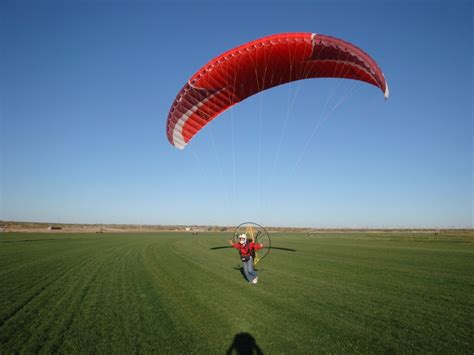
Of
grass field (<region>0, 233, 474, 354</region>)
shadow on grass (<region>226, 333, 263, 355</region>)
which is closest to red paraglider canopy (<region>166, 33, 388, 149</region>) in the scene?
grass field (<region>0, 233, 474, 354</region>)

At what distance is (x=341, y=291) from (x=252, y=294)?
2.93 metres

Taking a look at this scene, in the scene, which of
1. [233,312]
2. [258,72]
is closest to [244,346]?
[233,312]

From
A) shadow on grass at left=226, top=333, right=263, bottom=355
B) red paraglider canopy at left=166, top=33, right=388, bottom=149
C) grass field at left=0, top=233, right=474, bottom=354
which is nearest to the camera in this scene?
shadow on grass at left=226, top=333, right=263, bottom=355

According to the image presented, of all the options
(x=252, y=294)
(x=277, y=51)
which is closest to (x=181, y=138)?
(x=277, y=51)

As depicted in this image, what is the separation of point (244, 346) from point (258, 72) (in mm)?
12503

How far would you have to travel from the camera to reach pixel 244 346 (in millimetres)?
5492

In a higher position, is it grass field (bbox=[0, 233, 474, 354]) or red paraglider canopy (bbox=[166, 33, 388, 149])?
red paraglider canopy (bbox=[166, 33, 388, 149])

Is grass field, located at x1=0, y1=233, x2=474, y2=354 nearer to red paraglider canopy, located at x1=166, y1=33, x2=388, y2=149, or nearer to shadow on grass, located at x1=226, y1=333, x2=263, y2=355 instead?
shadow on grass, located at x1=226, y1=333, x2=263, y2=355

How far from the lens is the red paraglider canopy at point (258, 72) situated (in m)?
12.7

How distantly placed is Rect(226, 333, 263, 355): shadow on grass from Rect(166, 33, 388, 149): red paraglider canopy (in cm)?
1115

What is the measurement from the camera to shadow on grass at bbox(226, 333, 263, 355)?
207 inches

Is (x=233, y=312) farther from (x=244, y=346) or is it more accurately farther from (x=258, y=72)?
(x=258, y=72)

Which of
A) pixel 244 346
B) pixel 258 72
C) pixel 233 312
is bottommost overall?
pixel 244 346

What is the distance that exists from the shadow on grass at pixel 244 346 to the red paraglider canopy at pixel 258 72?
1115 centimetres
